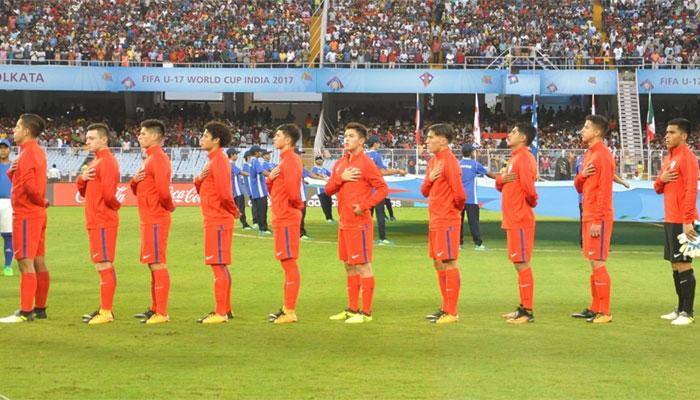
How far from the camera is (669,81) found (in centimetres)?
5059

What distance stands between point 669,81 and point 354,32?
14454mm

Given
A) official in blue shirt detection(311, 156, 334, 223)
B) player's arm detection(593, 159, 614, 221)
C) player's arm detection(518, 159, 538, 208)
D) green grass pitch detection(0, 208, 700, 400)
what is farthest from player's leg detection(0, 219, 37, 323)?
official in blue shirt detection(311, 156, 334, 223)

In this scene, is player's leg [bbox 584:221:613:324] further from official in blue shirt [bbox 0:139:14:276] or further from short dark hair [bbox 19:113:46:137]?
official in blue shirt [bbox 0:139:14:276]

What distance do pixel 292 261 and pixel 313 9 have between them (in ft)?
146

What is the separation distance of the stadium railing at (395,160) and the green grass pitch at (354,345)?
801 inches

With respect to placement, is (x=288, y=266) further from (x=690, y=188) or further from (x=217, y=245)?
(x=690, y=188)

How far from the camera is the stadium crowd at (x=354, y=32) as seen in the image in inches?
2025

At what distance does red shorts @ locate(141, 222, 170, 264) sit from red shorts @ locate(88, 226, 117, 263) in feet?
1.14

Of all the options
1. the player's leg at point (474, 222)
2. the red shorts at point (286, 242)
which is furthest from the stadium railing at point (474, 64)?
the red shorts at point (286, 242)

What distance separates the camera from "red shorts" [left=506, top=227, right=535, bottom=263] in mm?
12250

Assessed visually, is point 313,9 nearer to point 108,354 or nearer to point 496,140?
point 496,140

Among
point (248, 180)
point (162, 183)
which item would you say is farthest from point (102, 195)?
point (248, 180)

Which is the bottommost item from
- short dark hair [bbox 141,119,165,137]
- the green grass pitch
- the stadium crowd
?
the green grass pitch

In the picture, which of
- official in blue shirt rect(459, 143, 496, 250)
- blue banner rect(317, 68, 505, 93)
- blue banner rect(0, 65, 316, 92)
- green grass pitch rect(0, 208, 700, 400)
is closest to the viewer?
green grass pitch rect(0, 208, 700, 400)
